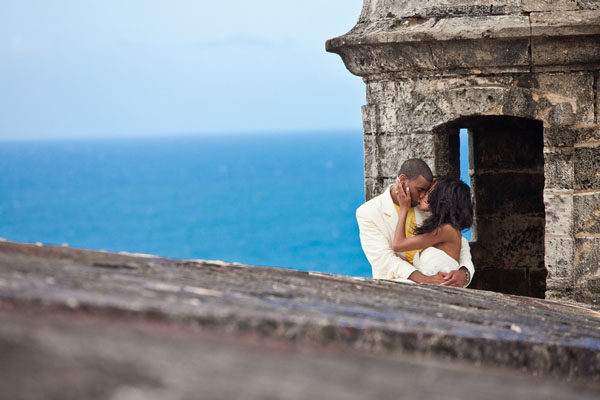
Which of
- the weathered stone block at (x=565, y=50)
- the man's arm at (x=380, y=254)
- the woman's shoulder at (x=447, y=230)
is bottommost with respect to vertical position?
the man's arm at (x=380, y=254)

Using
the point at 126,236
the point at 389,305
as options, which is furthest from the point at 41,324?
the point at 126,236

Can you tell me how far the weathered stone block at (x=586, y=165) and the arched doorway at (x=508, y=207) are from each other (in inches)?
92.3

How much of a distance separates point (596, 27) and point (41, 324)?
5469mm

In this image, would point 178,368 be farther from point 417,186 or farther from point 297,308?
point 417,186

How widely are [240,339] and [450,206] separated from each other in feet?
12.6

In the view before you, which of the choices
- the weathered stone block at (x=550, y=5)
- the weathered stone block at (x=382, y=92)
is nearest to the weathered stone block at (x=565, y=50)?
the weathered stone block at (x=550, y=5)

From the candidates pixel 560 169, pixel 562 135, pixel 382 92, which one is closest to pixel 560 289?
pixel 560 169

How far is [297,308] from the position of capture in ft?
4.38

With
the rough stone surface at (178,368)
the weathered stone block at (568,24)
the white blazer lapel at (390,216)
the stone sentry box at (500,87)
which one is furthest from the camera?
the stone sentry box at (500,87)

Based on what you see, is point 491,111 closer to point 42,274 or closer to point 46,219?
point 42,274

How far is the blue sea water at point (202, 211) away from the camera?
137 ft

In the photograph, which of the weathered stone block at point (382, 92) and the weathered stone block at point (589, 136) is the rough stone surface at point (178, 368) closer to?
the weathered stone block at point (589, 136)

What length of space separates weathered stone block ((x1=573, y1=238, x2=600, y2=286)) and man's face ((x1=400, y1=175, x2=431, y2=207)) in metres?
1.48

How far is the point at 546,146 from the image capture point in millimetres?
5980
